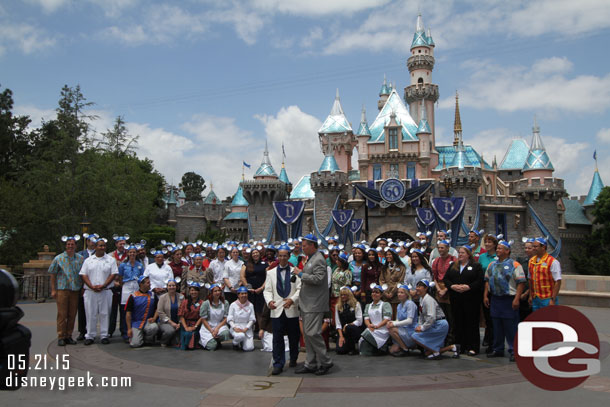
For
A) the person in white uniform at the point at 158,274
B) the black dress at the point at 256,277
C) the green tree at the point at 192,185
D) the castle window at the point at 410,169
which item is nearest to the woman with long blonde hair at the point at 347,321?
the black dress at the point at 256,277

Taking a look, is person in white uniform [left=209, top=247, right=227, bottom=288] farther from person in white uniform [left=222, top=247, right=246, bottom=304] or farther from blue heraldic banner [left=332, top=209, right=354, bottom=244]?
blue heraldic banner [left=332, top=209, right=354, bottom=244]

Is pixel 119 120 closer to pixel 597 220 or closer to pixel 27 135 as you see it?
pixel 27 135

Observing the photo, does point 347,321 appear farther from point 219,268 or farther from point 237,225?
point 237,225

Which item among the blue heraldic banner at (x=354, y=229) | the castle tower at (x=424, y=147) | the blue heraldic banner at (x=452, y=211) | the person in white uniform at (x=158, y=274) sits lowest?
the person in white uniform at (x=158, y=274)

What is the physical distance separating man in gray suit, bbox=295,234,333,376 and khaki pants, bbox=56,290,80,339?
13.3 feet

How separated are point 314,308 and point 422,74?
3860 cm

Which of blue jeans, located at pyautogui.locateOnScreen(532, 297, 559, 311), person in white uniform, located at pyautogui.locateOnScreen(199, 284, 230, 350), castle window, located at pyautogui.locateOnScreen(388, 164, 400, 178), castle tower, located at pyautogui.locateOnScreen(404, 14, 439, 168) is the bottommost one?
person in white uniform, located at pyautogui.locateOnScreen(199, 284, 230, 350)

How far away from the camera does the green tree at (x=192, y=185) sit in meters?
75.6

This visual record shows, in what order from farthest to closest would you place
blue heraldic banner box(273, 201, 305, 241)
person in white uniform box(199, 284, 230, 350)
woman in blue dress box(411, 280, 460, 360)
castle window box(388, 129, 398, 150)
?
castle window box(388, 129, 398, 150)
blue heraldic banner box(273, 201, 305, 241)
person in white uniform box(199, 284, 230, 350)
woman in blue dress box(411, 280, 460, 360)

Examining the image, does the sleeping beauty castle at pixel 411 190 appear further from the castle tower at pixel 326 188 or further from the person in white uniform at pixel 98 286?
the person in white uniform at pixel 98 286

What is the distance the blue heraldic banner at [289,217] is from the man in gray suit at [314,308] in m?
24.2

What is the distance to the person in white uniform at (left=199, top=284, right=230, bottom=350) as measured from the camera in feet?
25.8

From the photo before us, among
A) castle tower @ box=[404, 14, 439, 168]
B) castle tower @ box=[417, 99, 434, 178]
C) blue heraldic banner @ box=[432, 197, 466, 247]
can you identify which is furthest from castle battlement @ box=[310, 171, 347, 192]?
castle tower @ box=[404, 14, 439, 168]

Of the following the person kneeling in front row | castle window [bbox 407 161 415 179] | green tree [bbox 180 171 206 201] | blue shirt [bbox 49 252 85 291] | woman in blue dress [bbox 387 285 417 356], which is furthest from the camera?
green tree [bbox 180 171 206 201]
